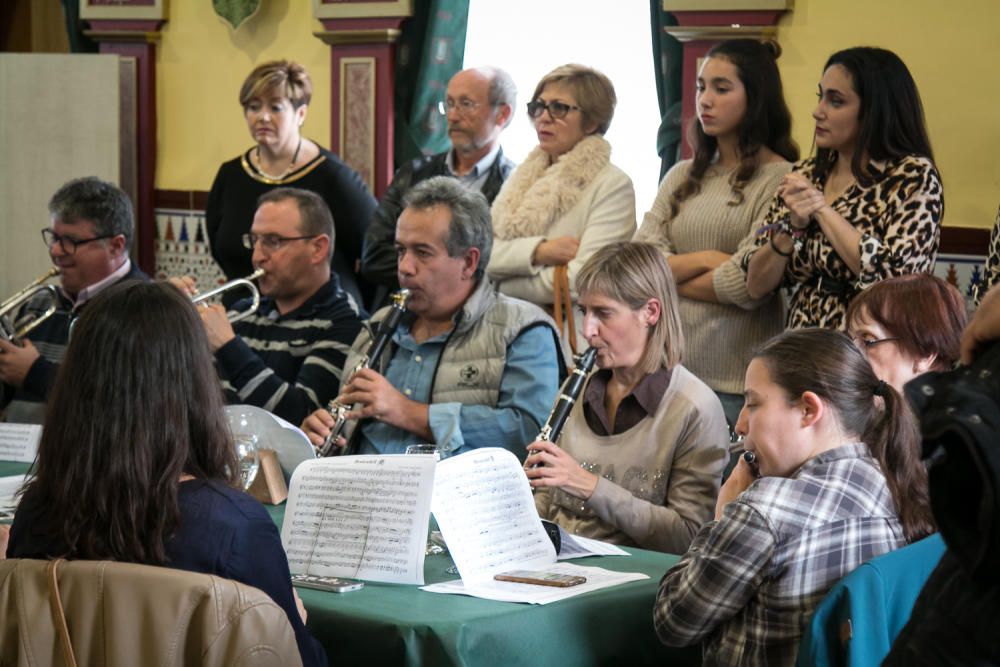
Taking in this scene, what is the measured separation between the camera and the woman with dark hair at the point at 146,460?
1.72 meters

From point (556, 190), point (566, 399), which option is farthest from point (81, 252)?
point (566, 399)

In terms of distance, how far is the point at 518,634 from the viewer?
76.2 inches

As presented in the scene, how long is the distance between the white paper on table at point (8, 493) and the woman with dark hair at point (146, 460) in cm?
76

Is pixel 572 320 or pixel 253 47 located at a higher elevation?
pixel 253 47

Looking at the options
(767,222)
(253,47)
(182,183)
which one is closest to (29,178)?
(182,183)

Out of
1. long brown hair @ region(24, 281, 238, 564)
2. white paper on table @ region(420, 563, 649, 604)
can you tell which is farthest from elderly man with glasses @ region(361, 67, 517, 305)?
long brown hair @ region(24, 281, 238, 564)

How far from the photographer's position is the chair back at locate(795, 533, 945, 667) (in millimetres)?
1717

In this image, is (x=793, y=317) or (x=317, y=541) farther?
(x=793, y=317)

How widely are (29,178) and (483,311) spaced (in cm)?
349

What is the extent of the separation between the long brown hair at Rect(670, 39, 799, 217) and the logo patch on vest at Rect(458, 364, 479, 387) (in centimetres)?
87

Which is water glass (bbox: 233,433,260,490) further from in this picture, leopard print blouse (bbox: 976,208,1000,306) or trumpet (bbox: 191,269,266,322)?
leopard print blouse (bbox: 976,208,1000,306)

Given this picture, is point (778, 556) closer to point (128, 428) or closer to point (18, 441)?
point (128, 428)

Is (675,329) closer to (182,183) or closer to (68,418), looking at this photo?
(68,418)

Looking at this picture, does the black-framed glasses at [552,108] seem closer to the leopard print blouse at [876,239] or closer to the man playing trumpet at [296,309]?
the man playing trumpet at [296,309]
